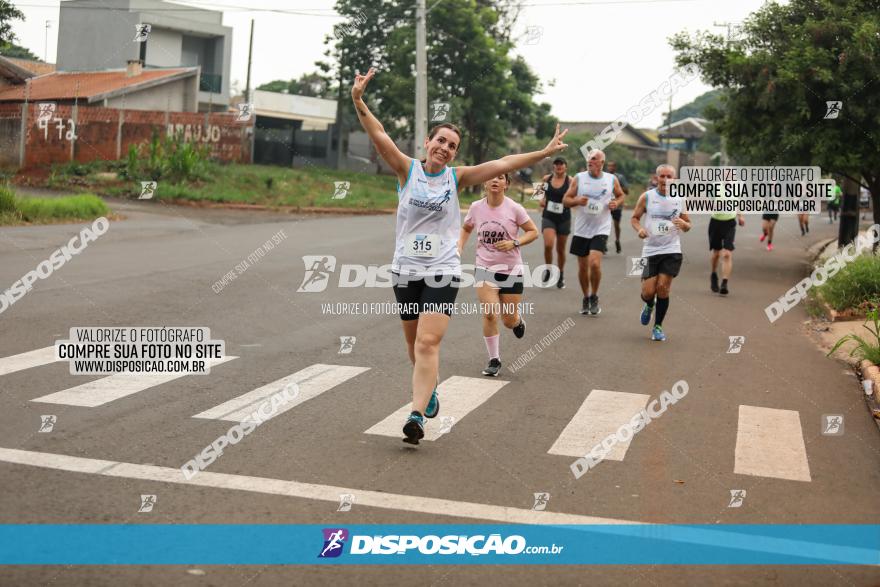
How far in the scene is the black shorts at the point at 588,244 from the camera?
13.5 metres

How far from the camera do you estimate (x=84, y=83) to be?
41.7m

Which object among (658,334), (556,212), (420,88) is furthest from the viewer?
(420,88)

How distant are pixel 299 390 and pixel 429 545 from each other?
368cm

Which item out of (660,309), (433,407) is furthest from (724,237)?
(433,407)

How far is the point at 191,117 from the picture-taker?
133 ft

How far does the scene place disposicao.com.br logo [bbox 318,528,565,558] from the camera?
5043 mm

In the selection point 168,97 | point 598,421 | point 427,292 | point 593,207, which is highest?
point 168,97

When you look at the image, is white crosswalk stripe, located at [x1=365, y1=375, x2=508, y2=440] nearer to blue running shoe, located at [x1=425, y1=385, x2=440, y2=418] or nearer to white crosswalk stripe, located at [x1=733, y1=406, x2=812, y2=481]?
blue running shoe, located at [x1=425, y1=385, x2=440, y2=418]

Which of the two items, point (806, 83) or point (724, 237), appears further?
point (806, 83)

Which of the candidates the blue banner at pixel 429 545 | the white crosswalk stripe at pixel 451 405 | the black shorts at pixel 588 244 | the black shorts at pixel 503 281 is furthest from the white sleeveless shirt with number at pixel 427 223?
the black shorts at pixel 588 244

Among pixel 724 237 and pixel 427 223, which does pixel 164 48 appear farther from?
pixel 427 223

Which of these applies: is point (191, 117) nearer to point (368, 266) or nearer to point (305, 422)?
point (368, 266)

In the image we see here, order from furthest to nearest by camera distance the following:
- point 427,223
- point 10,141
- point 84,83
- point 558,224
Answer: point 84,83
point 10,141
point 558,224
point 427,223

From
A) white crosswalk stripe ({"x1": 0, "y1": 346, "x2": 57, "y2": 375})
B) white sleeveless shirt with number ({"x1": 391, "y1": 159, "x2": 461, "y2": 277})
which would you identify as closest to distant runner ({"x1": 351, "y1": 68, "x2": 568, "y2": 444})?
white sleeveless shirt with number ({"x1": 391, "y1": 159, "x2": 461, "y2": 277})
